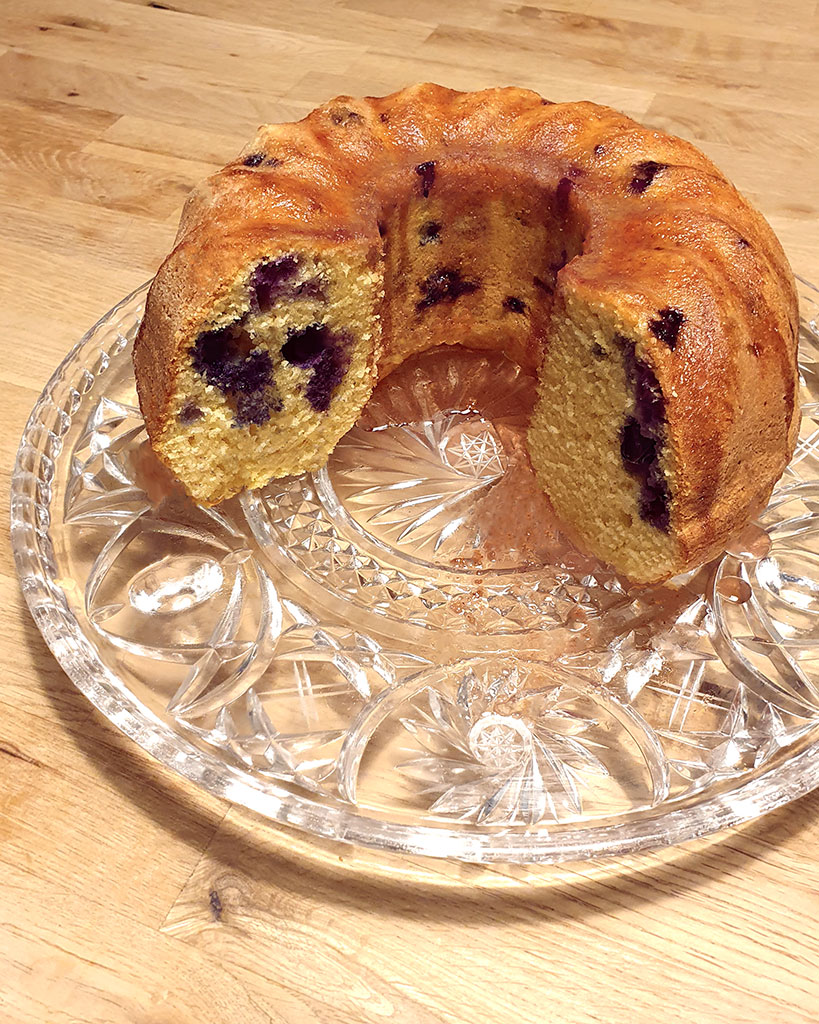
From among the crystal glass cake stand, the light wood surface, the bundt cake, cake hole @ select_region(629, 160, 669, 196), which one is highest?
cake hole @ select_region(629, 160, 669, 196)

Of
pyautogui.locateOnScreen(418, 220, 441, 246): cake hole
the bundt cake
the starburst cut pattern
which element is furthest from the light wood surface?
pyautogui.locateOnScreen(418, 220, 441, 246): cake hole

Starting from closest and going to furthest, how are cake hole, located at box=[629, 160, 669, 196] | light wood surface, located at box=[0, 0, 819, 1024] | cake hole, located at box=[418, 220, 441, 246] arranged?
light wood surface, located at box=[0, 0, 819, 1024], cake hole, located at box=[629, 160, 669, 196], cake hole, located at box=[418, 220, 441, 246]

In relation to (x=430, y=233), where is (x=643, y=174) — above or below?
above

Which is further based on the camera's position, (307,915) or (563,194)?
(563,194)

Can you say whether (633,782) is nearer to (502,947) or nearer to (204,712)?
(502,947)

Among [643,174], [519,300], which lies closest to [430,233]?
[519,300]

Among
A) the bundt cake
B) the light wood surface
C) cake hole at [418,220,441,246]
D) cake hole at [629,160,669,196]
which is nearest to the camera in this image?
the light wood surface

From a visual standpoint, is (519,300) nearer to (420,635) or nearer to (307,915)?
(420,635)

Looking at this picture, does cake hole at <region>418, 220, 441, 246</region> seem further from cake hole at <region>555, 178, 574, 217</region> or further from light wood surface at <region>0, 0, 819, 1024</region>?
light wood surface at <region>0, 0, 819, 1024</region>
